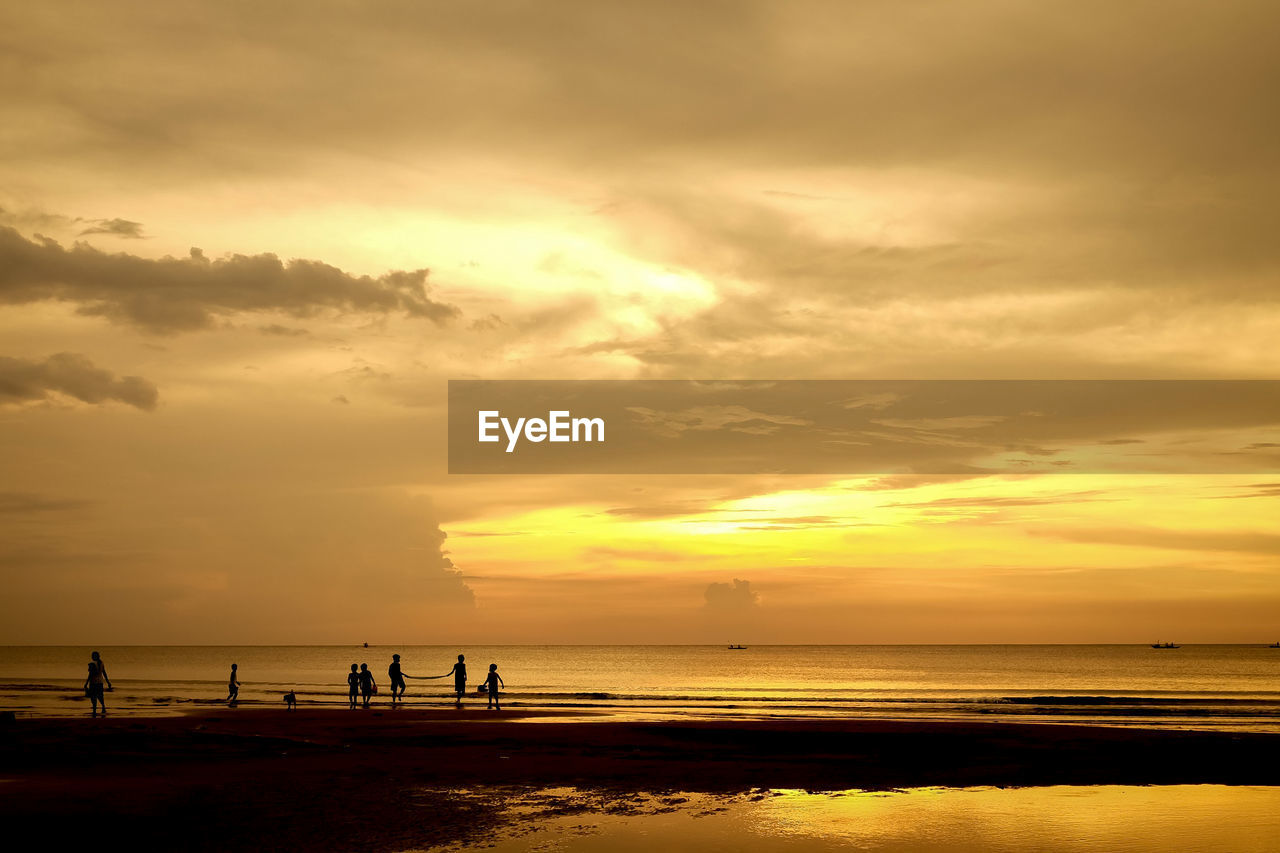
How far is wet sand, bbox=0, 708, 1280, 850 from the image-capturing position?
56.8 feet

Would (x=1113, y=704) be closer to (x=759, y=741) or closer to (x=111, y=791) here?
(x=759, y=741)

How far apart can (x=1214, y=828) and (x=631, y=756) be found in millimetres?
13652

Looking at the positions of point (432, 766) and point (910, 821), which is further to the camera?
point (432, 766)

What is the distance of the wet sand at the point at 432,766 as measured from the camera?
17312 mm

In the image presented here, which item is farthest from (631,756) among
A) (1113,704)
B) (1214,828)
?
(1113,704)

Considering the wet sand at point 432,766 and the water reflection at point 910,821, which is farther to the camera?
the wet sand at point 432,766

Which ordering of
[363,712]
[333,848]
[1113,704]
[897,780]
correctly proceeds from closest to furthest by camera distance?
[333,848] → [897,780] → [363,712] → [1113,704]

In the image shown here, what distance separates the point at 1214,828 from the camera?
1806cm

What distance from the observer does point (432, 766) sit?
Answer: 951 inches

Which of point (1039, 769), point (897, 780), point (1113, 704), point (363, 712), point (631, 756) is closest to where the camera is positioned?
point (897, 780)

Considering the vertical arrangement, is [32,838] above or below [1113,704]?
above

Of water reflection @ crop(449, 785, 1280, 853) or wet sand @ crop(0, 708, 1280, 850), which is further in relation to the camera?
wet sand @ crop(0, 708, 1280, 850)

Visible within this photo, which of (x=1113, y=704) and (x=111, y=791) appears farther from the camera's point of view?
(x=1113, y=704)

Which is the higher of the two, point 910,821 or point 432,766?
point 432,766
